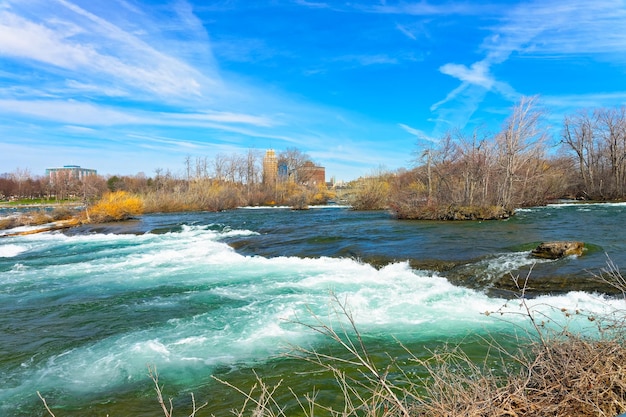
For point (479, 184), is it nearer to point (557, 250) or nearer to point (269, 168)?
point (557, 250)

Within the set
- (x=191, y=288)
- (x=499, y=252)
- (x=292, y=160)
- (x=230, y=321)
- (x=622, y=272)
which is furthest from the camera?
(x=292, y=160)

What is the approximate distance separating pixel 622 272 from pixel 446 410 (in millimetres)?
9406

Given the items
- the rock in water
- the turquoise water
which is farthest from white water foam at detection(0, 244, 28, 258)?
the rock in water

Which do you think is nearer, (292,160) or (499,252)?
(499,252)

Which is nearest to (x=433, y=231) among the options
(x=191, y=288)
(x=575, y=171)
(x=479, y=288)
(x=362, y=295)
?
(x=479, y=288)

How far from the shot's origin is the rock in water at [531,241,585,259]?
1119 cm

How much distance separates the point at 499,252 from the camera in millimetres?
12461

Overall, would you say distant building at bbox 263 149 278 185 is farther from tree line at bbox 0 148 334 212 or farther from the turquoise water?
the turquoise water

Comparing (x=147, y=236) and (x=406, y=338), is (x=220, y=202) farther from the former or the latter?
(x=406, y=338)

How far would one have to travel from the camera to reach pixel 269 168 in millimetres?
76062

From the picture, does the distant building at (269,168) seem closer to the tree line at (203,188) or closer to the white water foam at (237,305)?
the tree line at (203,188)

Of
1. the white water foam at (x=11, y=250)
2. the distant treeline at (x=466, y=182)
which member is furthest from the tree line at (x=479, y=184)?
the white water foam at (x=11, y=250)

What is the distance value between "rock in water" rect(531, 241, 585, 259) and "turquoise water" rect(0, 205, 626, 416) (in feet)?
1.21

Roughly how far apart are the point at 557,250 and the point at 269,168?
6753 cm
